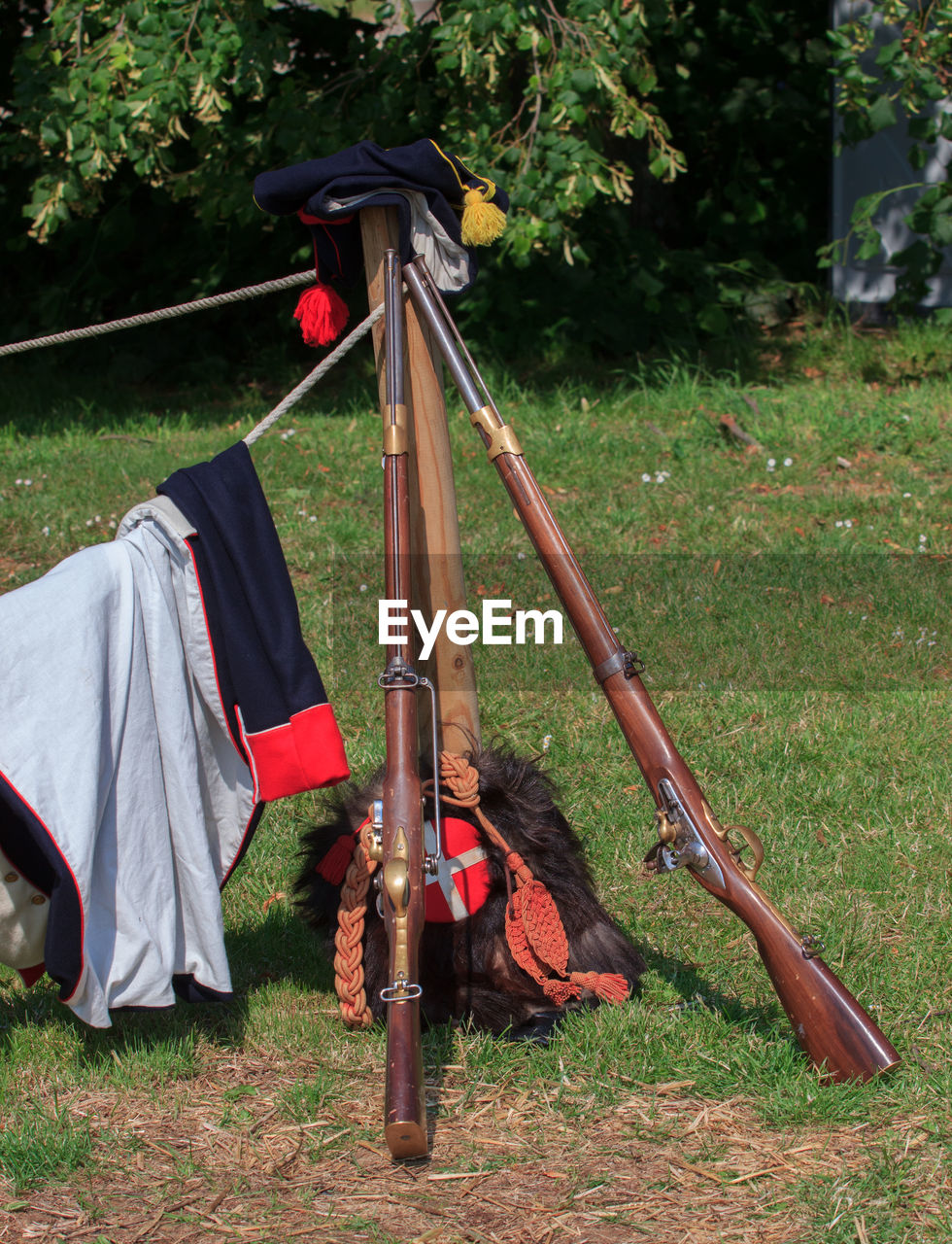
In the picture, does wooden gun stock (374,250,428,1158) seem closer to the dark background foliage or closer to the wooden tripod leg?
the wooden tripod leg

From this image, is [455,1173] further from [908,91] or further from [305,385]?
[908,91]

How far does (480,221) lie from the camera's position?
9.52 feet

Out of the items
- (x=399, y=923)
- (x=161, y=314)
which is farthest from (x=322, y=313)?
(x=399, y=923)

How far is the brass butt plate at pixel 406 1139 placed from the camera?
2229mm

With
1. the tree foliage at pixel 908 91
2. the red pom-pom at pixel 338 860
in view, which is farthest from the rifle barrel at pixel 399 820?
the tree foliage at pixel 908 91

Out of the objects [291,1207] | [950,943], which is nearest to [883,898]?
[950,943]

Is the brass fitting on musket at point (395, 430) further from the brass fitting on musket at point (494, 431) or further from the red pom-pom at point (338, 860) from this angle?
the red pom-pom at point (338, 860)

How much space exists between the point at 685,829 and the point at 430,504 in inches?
38.4

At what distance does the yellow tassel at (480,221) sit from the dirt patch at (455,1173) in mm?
1951

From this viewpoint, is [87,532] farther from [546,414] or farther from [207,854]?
→ [207,854]

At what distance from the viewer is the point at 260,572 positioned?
2.66 metres

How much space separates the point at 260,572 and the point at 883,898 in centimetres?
196

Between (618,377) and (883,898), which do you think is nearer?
(883,898)

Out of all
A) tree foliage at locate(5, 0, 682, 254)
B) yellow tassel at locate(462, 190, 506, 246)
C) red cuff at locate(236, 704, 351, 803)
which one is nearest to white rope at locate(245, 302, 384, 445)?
yellow tassel at locate(462, 190, 506, 246)
